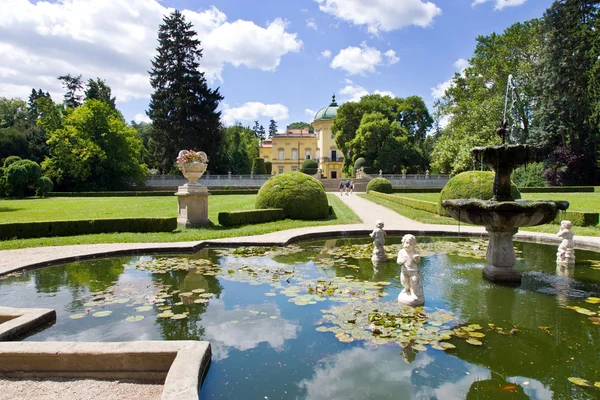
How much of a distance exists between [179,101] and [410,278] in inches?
1478

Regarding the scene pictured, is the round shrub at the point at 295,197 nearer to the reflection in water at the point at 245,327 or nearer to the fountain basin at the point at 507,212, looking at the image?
the fountain basin at the point at 507,212

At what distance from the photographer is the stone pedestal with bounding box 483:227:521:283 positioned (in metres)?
5.91

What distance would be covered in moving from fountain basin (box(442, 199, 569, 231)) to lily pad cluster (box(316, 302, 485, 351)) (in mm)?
1848

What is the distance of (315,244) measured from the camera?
9.88 m

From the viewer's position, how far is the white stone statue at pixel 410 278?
4.82 m

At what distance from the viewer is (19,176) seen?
27.7m

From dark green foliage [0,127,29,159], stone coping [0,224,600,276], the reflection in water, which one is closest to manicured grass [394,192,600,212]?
stone coping [0,224,600,276]

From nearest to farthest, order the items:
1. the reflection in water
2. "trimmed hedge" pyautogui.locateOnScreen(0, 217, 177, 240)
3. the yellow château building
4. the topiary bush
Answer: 1. the reflection in water
2. "trimmed hedge" pyautogui.locateOnScreen(0, 217, 177, 240)
3. the topiary bush
4. the yellow château building

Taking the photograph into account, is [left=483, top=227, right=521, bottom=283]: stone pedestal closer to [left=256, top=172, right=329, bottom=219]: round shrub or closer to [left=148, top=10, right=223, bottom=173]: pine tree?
[left=256, top=172, right=329, bottom=219]: round shrub

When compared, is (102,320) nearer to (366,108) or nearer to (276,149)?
(366,108)

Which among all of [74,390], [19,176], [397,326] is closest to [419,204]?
[397,326]

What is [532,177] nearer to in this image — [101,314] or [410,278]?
[410,278]

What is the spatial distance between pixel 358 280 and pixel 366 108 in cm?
4293

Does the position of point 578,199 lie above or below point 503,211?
below
